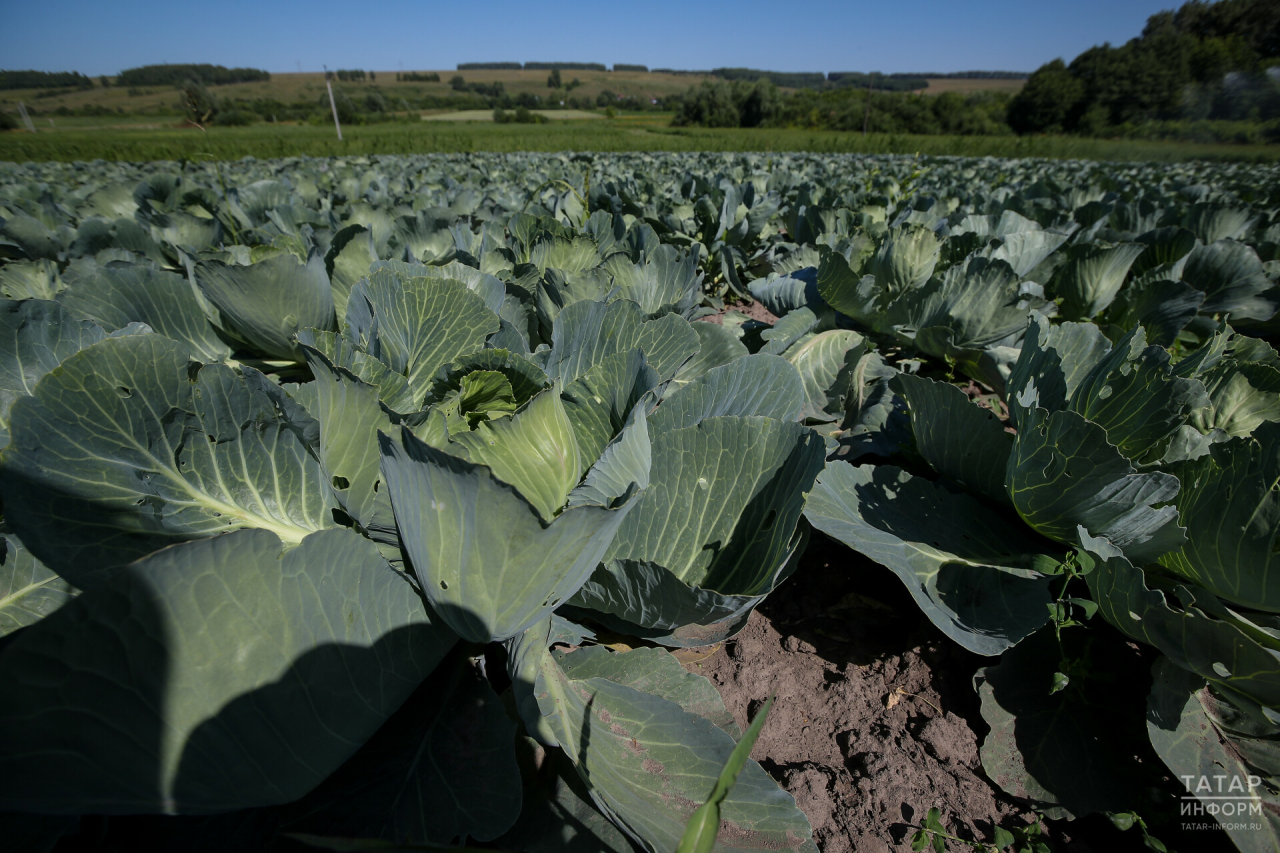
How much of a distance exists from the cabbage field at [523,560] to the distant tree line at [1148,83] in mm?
48213

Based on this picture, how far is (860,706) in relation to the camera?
1.54 m

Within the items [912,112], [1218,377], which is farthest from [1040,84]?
[1218,377]

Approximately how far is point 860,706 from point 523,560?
47.1 inches

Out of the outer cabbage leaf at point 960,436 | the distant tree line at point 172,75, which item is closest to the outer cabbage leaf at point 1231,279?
the outer cabbage leaf at point 960,436

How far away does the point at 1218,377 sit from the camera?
1.71 m

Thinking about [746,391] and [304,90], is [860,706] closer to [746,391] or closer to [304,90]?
[746,391]

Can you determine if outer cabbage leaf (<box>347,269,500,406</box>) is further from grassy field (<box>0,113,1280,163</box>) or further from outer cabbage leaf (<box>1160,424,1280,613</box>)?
grassy field (<box>0,113,1280,163</box>)

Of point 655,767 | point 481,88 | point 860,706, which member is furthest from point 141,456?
point 481,88

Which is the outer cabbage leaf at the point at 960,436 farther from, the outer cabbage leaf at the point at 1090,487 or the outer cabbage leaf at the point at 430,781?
the outer cabbage leaf at the point at 430,781

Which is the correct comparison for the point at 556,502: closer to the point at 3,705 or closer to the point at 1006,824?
the point at 3,705

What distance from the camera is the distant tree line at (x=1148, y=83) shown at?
36031 millimetres

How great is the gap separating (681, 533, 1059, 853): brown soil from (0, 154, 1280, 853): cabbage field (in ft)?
0.18

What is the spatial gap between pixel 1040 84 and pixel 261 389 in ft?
190

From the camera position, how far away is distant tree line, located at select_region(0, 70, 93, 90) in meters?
67.8
